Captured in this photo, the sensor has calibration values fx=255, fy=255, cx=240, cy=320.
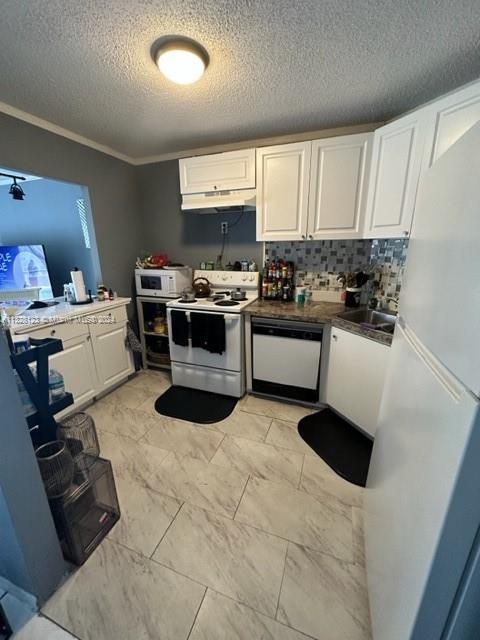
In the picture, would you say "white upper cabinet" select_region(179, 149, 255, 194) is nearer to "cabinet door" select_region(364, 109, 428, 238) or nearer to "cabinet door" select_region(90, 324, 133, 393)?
"cabinet door" select_region(364, 109, 428, 238)

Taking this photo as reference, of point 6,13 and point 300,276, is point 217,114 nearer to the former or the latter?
point 6,13

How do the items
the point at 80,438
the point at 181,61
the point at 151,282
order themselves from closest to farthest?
the point at 181,61 → the point at 80,438 → the point at 151,282

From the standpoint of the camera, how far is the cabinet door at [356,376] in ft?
5.59

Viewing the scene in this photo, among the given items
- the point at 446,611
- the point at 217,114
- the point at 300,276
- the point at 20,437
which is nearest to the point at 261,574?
the point at 446,611

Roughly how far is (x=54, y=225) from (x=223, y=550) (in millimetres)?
3502

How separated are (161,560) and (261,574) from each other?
1.55 ft

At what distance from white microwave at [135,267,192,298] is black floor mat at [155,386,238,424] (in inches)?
40.3

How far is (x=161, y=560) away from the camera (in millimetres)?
1210

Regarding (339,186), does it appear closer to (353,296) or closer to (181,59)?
(353,296)

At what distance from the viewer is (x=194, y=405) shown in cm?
238

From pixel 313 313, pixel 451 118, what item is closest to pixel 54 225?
pixel 313 313

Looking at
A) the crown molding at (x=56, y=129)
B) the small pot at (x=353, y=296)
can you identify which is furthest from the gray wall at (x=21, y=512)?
the small pot at (x=353, y=296)

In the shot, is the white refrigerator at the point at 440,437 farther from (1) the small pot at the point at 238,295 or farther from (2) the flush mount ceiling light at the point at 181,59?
(1) the small pot at the point at 238,295

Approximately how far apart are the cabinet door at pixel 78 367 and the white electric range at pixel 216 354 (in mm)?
722
